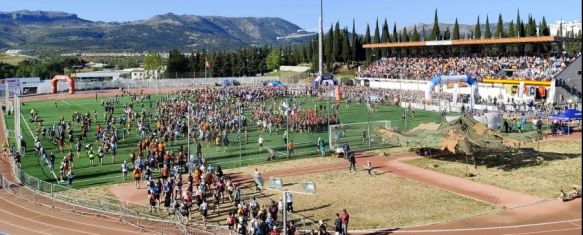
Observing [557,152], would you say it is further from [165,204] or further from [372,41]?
[372,41]

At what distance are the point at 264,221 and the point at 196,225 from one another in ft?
10.9

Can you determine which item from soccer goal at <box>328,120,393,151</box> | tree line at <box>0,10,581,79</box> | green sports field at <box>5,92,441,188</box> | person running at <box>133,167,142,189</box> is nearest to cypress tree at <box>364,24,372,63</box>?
tree line at <box>0,10,581,79</box>

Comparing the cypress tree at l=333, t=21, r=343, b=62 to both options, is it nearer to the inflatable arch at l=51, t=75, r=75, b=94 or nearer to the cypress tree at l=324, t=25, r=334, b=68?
the cypress tree at l=324, t=25, r=334, b=68

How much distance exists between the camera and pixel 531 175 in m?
31.0

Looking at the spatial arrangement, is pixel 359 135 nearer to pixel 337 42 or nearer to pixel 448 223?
pixel 448 223

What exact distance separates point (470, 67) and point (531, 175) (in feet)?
162

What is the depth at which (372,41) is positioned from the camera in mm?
117562

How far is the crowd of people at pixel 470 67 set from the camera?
66.9 metres

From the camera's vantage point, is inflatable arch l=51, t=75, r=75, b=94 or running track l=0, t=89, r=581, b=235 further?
inflatable arch l=51, t=75, r=75, b=94

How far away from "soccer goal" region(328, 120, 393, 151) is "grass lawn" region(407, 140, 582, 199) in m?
4.88

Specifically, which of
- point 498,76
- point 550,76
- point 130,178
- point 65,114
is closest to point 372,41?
point 498,76

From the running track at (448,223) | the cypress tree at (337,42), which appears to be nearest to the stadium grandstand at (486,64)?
the cypress tree at (337,42)

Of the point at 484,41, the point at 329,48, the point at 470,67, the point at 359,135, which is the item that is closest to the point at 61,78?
the point at 329,48

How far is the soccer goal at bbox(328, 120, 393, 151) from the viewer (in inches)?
1537
